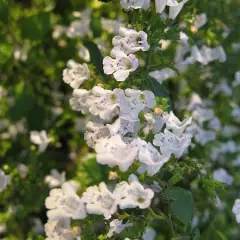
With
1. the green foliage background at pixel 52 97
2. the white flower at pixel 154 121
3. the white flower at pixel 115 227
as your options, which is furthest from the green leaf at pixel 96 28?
the white flower at pixel 115 227

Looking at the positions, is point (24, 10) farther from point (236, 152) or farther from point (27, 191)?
A: point (236, 152)

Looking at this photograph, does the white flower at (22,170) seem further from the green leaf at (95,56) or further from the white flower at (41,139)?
the green leaf at (95,56)

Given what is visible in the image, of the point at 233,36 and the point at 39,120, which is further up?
the point at 233,36

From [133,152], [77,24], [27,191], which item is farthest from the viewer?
[77,24]

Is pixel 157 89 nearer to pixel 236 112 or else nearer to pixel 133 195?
pixel 133 195

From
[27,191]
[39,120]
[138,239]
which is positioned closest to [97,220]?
[138,239]

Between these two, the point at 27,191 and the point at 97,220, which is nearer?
the point at 97,220

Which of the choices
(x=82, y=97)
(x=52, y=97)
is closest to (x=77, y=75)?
(x=82, y=97)

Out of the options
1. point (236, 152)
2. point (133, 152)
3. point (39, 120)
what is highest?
point (133, 152)
